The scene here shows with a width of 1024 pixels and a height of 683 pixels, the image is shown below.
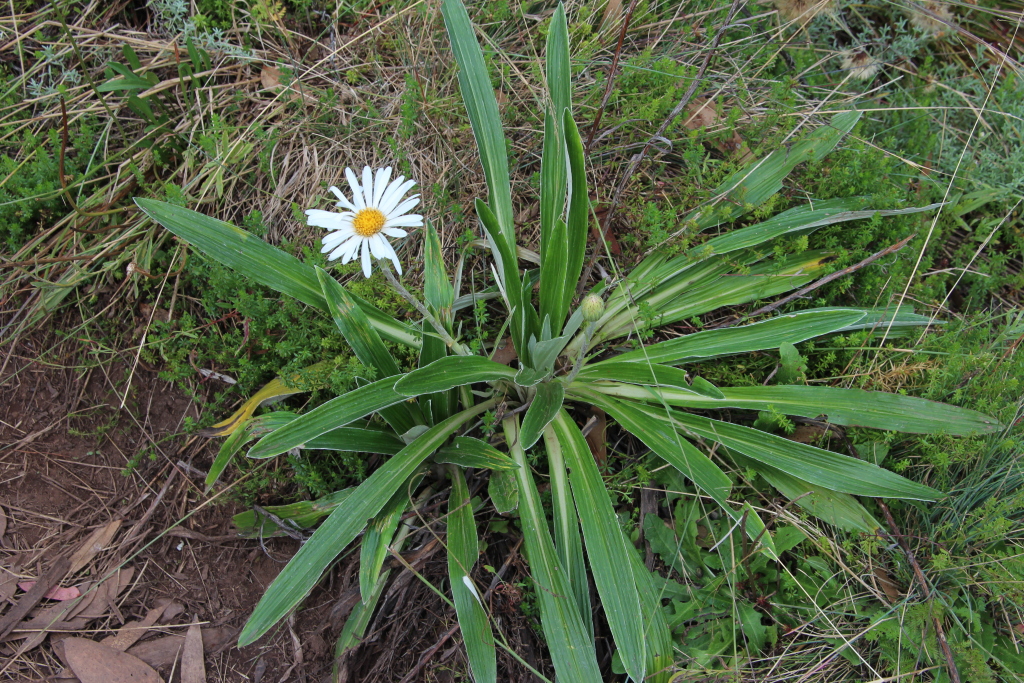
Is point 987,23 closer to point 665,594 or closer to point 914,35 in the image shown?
point 914,35

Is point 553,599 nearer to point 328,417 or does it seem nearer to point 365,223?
point 328,417

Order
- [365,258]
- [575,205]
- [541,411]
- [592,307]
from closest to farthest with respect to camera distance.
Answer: [365,258]
[592,307]
[541,411]
[575,205]

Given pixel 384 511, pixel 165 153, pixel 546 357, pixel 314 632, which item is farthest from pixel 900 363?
pixel 165 153

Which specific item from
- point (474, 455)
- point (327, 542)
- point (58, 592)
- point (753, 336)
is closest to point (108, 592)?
point (58, 592)

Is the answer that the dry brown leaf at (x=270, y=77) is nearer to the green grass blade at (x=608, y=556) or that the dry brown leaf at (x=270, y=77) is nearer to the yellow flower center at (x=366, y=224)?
the yellow flower center at (x=366, y=224)

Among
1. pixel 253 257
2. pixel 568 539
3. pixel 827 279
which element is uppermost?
pixel 253 257

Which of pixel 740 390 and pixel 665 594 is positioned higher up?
pixel 740 390

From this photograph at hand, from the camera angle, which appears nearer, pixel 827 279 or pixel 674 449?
pixel 674 449
